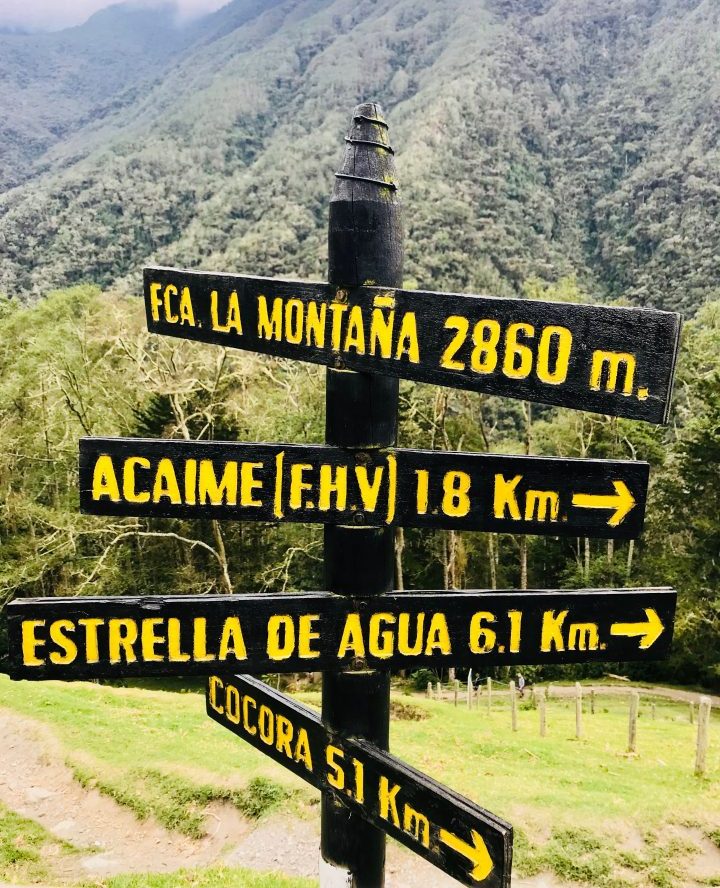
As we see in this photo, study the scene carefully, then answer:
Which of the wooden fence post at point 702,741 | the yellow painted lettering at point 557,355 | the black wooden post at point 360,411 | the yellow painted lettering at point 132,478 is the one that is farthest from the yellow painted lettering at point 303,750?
the wooden fence post at point 702,741

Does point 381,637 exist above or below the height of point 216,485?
below

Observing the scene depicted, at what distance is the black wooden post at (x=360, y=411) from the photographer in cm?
283

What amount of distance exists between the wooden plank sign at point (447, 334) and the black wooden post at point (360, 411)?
122 mm

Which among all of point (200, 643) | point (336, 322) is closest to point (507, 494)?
point (336, 322)

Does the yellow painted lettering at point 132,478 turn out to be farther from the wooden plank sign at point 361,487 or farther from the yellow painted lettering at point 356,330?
the yellow painted lettering at point 356,330

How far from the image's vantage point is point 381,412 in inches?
113

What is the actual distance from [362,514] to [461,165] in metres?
92.8

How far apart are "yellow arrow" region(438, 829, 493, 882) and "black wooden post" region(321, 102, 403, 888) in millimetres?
588

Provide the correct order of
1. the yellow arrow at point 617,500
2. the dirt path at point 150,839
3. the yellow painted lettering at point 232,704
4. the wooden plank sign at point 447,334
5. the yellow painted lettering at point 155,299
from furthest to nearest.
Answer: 1. the dirt path at point 150,839
2. the yellow painted lettering at point 232,704
3. the yellow painted lettering at point 155,299
4. the yellow arrow at point 617,500
5. the wooden plank sign at point 447,334

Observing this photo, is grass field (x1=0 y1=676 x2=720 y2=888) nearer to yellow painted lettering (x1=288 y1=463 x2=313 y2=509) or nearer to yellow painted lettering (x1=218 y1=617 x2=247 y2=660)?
yellow painted lettering (x1=218 y1=617 x2=247 y2=660)

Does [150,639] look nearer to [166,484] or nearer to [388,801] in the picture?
[166,484]

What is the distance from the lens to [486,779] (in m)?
8.97

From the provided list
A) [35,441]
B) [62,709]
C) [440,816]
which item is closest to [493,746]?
[62,709]

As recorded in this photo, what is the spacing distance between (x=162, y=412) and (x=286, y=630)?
20249 millimetres
